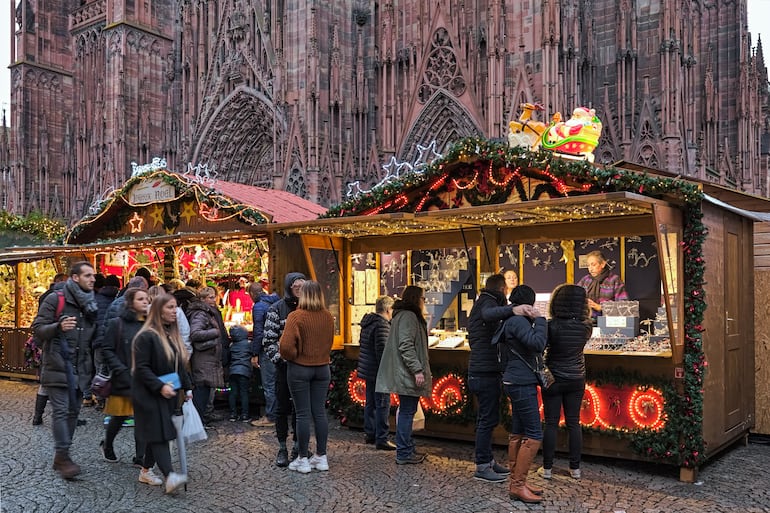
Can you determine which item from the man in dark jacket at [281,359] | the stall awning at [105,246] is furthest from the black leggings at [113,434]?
the stall awning at [105,246]

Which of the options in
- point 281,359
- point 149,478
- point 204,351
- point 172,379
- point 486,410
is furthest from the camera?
point 204,351

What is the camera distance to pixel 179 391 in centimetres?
589

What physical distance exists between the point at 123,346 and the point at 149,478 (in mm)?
1129

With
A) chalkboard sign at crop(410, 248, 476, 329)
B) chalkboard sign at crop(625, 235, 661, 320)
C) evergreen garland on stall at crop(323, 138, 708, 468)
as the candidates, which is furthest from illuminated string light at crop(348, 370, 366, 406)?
chalkboard sign at crop(625, 235, 661, 320)

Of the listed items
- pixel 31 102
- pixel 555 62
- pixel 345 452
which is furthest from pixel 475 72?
pixel 31 102

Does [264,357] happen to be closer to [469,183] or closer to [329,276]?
[329,276]

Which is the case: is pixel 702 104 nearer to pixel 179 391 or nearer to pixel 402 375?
pixel 402 375

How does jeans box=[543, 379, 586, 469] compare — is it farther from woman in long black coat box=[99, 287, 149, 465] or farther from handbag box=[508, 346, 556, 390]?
woman in long black coat box=[99, 287, 149, 465]

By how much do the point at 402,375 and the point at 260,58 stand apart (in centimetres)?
2159

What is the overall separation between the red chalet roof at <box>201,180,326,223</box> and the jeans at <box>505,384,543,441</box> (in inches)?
216

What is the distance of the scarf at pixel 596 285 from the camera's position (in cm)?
814

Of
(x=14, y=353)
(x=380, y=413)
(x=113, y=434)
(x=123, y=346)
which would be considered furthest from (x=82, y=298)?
(x=14, y=353)

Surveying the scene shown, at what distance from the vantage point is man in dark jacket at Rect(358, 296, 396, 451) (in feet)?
25.5

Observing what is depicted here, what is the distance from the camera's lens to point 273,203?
11922 millimetres
